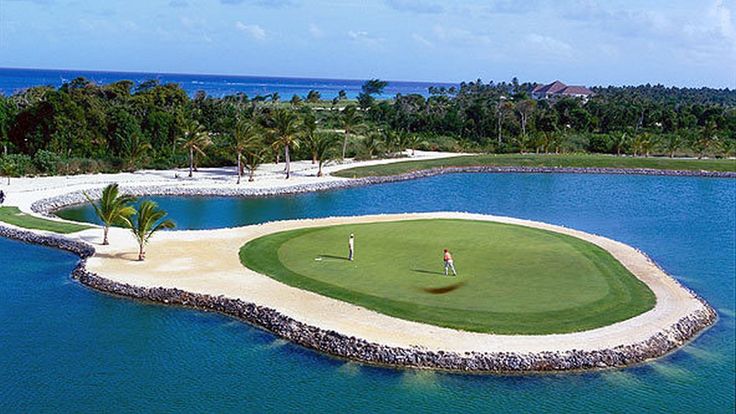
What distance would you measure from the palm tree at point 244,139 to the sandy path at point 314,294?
20.4m

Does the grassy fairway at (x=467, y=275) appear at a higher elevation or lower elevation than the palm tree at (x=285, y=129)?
lower

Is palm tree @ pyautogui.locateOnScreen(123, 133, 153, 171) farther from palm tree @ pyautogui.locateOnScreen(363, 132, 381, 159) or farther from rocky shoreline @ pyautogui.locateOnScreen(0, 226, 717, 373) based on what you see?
rocky shoreline @ pyautogui.locateOnScreen(0, 226, 717, 373)

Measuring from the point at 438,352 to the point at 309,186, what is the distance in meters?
39.5

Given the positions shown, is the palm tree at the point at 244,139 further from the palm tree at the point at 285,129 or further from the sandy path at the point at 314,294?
the sandy path at the point at 314,294

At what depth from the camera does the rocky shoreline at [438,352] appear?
22031 millimetres

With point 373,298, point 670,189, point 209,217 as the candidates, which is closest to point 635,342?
point 373,298

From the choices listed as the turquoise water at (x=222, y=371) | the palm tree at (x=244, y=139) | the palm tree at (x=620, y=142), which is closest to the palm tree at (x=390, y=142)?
the palm tree at (x=244, y=139)

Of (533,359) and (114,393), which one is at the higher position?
(533,359)

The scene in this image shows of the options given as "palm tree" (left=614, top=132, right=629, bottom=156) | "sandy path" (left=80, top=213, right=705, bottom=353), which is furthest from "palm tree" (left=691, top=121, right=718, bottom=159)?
→ "sandy path" (left=80, top=213, right=705, bottom=353)

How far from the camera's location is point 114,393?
2059 centimetres

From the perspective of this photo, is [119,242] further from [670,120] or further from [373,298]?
[670,120]

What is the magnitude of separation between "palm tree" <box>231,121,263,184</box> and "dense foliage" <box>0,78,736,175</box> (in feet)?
0.65

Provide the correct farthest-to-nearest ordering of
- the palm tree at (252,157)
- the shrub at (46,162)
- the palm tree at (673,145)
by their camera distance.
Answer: the palm tree at (673,145)
the palm tree at (252,157)
the shrub at (46,162)

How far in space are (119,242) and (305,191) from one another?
24510 mm
